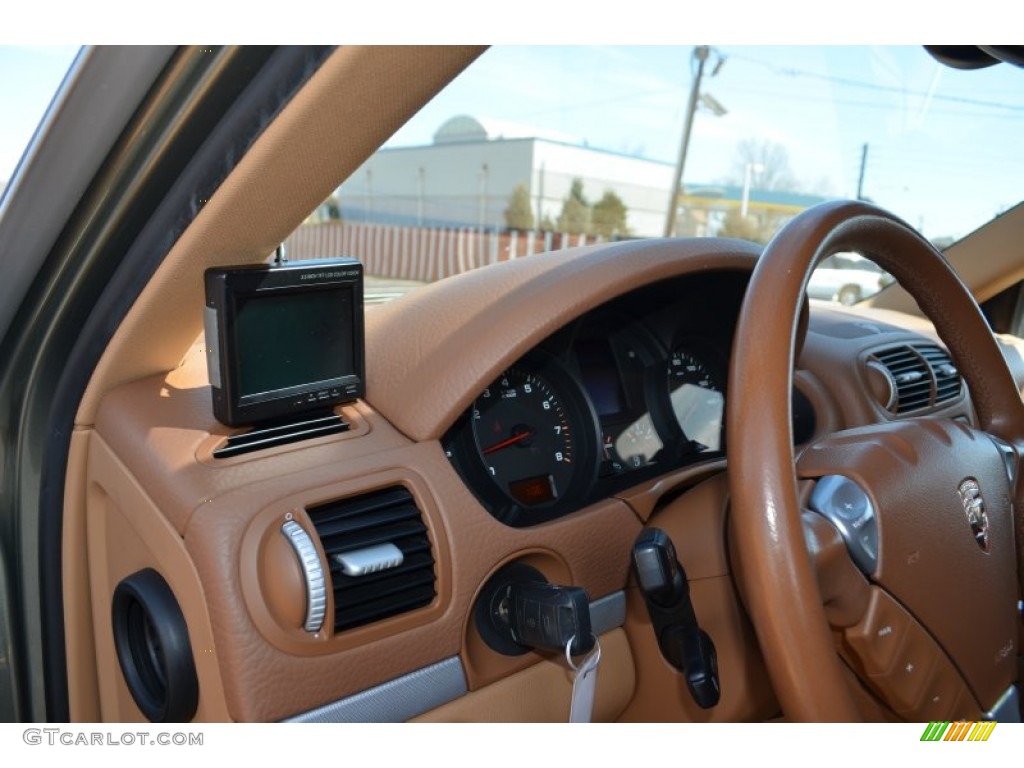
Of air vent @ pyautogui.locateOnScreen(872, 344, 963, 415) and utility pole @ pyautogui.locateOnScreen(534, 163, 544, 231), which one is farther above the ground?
utility pole @ pyautogui.locateOnScreen(534, 163, 544, 231)

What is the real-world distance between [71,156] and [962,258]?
3040 mm

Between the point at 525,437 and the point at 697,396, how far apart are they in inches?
21.2

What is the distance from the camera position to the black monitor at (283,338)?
4.68 ft

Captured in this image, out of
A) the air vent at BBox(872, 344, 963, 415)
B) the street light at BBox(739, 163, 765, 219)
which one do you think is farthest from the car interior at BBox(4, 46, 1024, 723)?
the street light at BBox(739, 163, 765, 219)

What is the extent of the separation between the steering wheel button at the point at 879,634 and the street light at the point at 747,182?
15.3 m

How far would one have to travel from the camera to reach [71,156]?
1222mm

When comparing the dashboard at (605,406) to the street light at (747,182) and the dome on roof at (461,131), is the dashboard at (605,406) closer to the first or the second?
the street light at (747,182)

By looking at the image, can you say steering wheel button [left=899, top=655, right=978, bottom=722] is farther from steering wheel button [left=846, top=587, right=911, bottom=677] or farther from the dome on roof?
the dome on roof

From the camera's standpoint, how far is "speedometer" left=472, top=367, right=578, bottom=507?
69.8 inches

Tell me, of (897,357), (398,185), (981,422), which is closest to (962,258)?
(897,357)

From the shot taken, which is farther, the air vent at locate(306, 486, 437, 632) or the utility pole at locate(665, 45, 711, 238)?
the utility pole at locate(665, 45, 711, 238)

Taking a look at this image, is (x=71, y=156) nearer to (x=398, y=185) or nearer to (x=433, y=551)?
(x=433, y=551)

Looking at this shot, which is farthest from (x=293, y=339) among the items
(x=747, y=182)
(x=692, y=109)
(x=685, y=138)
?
(x=747, y=182)
